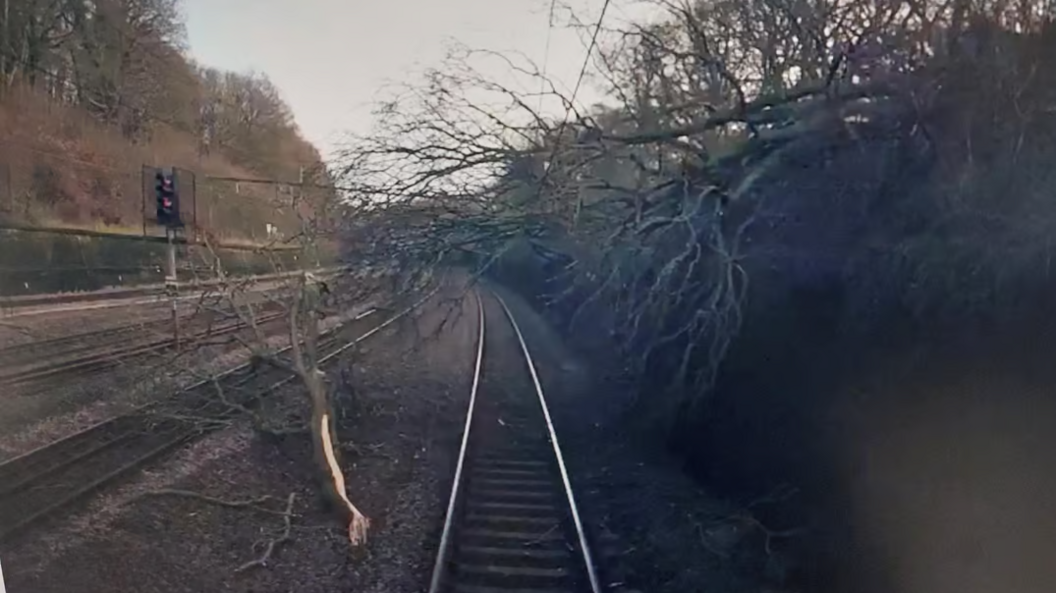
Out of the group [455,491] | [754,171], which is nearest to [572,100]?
[754,171]

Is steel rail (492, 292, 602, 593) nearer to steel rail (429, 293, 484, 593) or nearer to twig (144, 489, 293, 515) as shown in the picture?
steel rail (429, 293, 484, 593)

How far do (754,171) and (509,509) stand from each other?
1687mm

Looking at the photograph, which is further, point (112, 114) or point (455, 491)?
point (455, 491)

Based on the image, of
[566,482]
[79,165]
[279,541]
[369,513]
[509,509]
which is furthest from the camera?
[566,482]

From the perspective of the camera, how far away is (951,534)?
8.36 ft

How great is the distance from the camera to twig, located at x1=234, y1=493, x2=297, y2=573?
2336 millimetres

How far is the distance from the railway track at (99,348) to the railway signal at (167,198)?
388mm

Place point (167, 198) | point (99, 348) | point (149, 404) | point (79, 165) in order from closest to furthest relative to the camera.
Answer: point (79, 165), point (167, 198), point (99, 348), point (149, 404)

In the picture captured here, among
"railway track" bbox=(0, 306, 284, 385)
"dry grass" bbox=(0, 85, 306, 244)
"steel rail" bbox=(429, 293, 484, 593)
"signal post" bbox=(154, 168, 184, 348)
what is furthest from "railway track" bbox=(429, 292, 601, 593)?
"dry grass" bbox=(0, 85, 306, 244)

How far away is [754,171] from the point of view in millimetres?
3324

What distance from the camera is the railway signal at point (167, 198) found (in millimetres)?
1913

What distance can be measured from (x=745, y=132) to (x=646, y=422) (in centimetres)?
194

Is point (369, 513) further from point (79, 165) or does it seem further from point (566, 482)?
point (79, 165)

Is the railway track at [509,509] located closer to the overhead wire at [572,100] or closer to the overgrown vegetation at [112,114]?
the overhead wire at [572,100]
